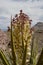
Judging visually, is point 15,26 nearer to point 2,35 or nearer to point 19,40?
point 19,40

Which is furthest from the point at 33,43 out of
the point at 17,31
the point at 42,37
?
the point at 42,37

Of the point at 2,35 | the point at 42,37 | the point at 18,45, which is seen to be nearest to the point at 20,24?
the point at 18,45

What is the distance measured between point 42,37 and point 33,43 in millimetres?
5641

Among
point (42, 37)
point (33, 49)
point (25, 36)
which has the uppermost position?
point (25, 36)

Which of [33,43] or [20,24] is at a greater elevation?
[20,24]

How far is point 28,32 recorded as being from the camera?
3.02 m

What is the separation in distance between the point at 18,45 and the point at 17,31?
0.18m

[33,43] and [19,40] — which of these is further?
[33,43]

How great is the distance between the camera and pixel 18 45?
298 cm

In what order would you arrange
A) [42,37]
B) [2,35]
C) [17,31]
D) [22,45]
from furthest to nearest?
[42,37], [2,35], [17,31], [22,45]

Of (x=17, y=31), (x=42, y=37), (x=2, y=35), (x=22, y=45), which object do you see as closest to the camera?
(x=22, y=45)

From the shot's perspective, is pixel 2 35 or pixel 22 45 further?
pixel 2 35

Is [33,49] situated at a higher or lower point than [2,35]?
higher

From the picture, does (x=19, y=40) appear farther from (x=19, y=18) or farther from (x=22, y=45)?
(x=19, y=18)
